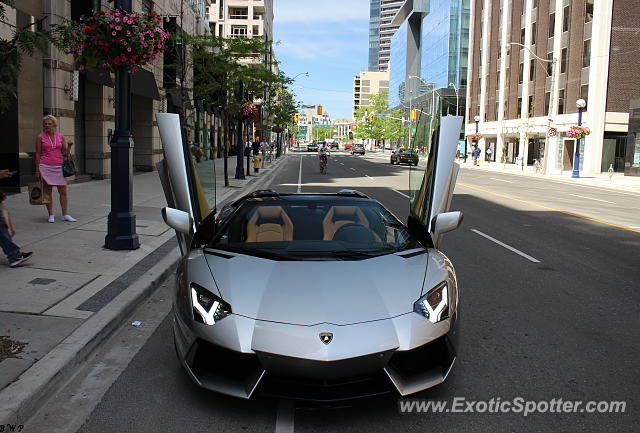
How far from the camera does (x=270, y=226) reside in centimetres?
523

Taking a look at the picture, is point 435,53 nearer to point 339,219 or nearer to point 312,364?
point 339,219

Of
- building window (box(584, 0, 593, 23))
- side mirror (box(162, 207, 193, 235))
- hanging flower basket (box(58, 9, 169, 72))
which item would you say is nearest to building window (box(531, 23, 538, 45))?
building window (box(584, 0, 593, 23))

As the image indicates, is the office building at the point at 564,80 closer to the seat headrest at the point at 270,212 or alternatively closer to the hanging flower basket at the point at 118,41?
the hanging flower basket at the point at 118,41

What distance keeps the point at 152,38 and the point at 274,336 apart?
6.11 metres

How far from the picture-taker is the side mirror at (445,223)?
5176 millimetres

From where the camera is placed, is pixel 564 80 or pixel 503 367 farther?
pixel 564 80

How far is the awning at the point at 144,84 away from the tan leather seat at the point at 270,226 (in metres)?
18.4

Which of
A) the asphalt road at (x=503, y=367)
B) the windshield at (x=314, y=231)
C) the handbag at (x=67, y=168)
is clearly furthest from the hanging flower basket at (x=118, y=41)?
the asphalt road at (x=503, y=367)

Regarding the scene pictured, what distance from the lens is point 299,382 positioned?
3463 mm

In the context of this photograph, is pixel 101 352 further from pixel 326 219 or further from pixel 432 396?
pixel 432 396

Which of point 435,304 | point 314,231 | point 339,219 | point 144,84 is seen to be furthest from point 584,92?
point 435,304

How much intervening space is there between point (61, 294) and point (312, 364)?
387 centimetres

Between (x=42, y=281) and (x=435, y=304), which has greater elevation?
(x=435, y=304)

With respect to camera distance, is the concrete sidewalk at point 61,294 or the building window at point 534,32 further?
the building window at point 534,32
